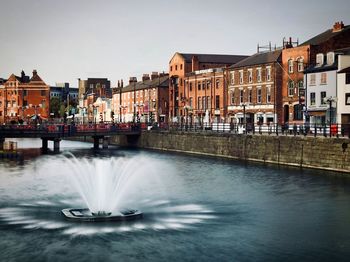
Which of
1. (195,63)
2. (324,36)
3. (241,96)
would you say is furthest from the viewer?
(195,63)

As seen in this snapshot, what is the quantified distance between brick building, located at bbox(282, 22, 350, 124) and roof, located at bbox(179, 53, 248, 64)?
33.1 meters

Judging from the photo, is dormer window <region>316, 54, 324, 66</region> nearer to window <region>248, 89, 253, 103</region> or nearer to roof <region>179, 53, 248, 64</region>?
window <region>248, 89, 253, 103</region>

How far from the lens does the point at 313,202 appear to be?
114ft

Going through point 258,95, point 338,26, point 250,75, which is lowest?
point 258,95

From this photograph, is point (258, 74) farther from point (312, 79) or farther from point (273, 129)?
point (273, 129)

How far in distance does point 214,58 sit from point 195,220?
8504 cm

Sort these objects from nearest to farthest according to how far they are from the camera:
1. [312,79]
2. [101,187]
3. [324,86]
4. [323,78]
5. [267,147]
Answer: [101,187] < [267,147] < [324,86] < [323,78] < [312,79]

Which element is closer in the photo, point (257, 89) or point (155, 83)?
point (257, 89)

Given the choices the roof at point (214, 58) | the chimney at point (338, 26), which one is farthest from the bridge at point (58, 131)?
the chimney at point (338, 26)

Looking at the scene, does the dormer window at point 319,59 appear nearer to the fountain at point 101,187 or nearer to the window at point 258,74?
the window at point 258,74

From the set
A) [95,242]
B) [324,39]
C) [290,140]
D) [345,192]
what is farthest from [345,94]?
[95,242]

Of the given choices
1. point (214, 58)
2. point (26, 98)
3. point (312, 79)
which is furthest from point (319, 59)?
point (26, 98)

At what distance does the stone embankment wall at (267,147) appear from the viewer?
4662 cm

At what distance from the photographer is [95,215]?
29109mm
